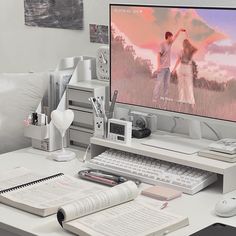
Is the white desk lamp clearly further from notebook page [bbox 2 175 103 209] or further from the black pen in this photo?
notebook page [bbox 2 175 103 209]

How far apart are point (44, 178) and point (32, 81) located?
692 millimetres

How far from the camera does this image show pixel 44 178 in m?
2.06

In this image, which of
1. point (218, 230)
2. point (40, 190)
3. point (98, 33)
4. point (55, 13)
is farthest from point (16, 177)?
point (55, 13)

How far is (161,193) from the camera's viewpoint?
1.91 metres

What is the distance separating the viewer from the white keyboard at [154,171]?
1.97 m

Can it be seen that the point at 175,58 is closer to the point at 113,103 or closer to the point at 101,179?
the point at 113,103

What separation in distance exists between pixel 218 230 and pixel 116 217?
0.97 feet

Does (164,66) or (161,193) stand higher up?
(164,66)

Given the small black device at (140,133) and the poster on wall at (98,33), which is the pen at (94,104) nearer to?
the small black device at (140,133)

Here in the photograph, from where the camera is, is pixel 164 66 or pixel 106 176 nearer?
pixel 106 176

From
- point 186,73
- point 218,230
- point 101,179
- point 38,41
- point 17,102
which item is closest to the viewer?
point 218,230

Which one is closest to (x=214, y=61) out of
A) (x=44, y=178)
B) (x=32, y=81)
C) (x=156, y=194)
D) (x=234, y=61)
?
(x=234, y=61)

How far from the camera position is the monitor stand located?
85.2 inches

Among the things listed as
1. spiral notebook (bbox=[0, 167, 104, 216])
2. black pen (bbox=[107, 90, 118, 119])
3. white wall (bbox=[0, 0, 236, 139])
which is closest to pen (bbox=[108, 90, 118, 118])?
black pen (bbox=[107, 90, 118, 119])
